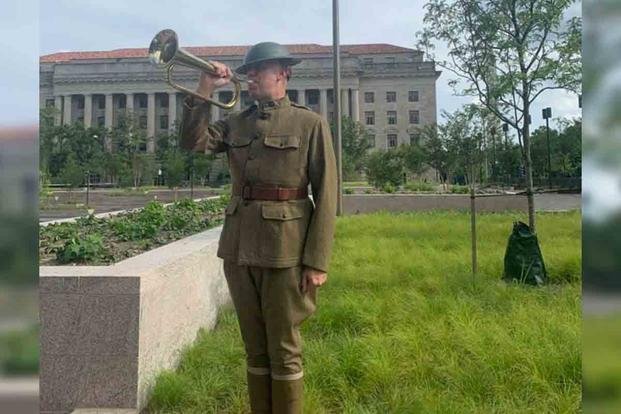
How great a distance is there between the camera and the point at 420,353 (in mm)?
2818

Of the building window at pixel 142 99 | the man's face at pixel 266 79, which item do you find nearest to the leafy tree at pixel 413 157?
the building window at pixel 142 99

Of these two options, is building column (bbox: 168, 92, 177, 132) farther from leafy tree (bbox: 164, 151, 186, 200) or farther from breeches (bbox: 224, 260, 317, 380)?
leafy tree (bbox: 164, 151, 186, 200)

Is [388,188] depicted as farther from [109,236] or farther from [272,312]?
[272,312]

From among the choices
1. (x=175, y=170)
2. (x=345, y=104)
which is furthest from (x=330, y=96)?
(x=175, y=170)

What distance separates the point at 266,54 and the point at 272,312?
3.06 ft

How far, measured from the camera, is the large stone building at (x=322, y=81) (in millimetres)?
4218

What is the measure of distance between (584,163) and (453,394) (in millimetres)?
1949

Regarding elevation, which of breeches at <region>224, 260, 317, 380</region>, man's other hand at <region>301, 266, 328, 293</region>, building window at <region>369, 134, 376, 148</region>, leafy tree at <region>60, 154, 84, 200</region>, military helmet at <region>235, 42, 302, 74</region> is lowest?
breeches at <region>224, 260, 317, 380</region>

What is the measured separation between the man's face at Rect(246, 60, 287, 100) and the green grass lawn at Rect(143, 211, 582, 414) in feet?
3.72

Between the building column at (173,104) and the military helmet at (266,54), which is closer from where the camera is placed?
the military helmet at (266,54)

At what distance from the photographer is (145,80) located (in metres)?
5.09

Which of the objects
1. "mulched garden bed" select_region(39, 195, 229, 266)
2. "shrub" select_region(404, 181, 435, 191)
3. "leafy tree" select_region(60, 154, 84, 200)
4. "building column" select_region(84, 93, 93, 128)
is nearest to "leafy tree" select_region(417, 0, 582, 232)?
"mulched garden bed" select_region(39, 195, 229, 266)

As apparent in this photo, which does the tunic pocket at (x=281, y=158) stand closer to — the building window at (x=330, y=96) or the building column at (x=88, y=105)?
the building window at (x=330, y=96)

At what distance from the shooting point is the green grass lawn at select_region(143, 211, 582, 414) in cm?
242
